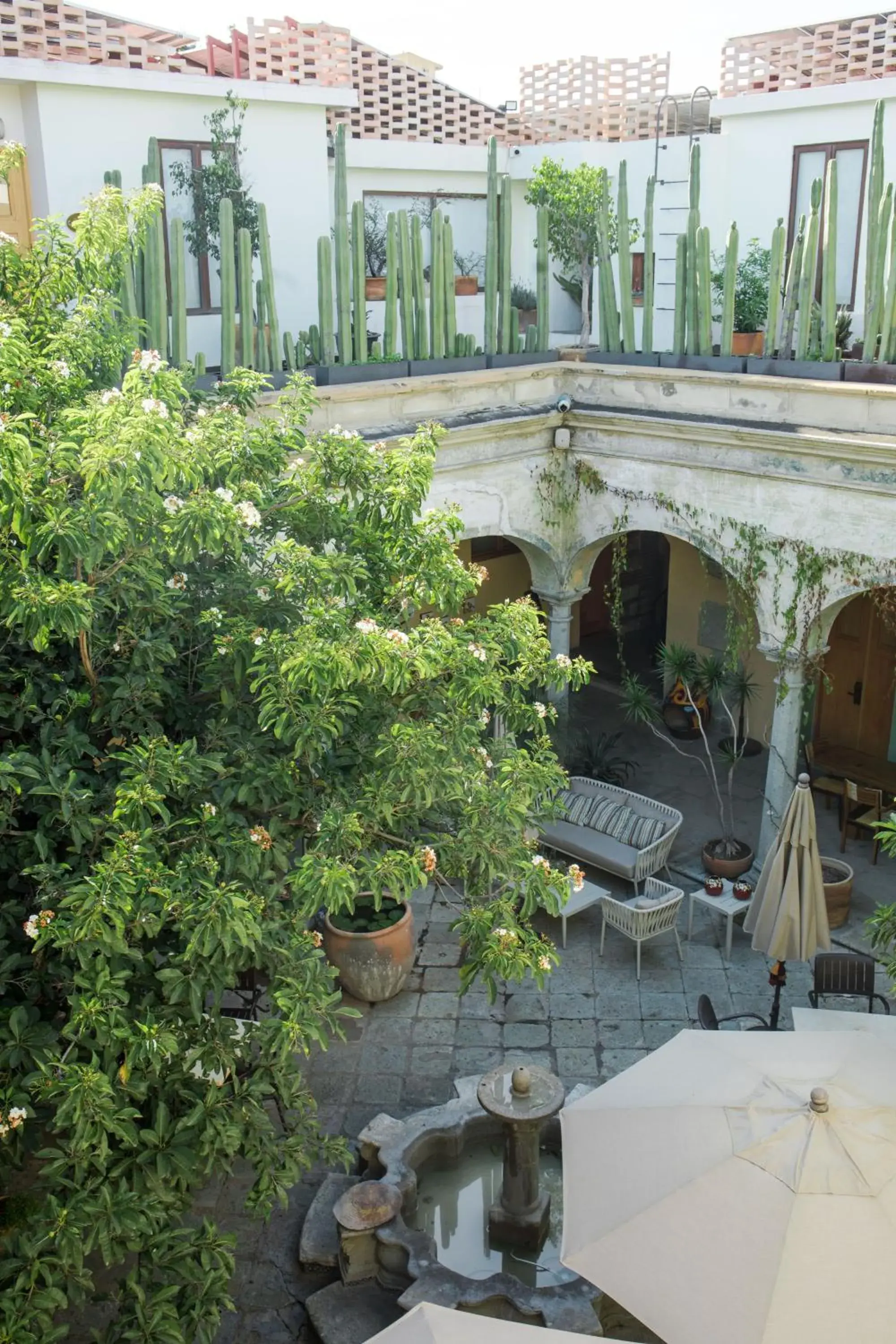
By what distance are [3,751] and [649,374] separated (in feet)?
→ 26.4

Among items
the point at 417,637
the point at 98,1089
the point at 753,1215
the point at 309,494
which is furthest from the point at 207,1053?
the point at 309,494

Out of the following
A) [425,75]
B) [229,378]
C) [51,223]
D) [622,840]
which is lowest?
[622,840]

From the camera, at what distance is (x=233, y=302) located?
1015cm

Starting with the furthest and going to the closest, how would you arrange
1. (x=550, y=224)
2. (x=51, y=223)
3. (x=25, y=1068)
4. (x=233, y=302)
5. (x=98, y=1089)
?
(x=550, y=224) → (x=233, y=302) → (x=51, y=223) → (x=25, y=1068) → (x=98, y=1089)

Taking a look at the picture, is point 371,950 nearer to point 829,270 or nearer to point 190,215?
point 829,270

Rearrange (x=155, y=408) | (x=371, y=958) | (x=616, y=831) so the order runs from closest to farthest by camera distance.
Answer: (x=155, y=408) < (x=371, y=958) < (x=616, y=831)

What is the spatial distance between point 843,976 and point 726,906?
1633 mm

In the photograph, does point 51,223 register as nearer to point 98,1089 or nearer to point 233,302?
point 233,302

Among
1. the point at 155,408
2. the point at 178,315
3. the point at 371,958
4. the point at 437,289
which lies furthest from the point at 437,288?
the point at 155,408

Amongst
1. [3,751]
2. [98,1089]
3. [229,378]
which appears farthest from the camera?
[229,378]

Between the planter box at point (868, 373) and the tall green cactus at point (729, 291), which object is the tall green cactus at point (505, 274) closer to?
the tall green cactus at point (729, 291)

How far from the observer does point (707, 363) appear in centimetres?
1170

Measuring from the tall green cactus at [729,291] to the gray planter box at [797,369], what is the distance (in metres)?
0.28

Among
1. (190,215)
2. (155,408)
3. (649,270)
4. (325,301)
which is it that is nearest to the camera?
(155,408)
